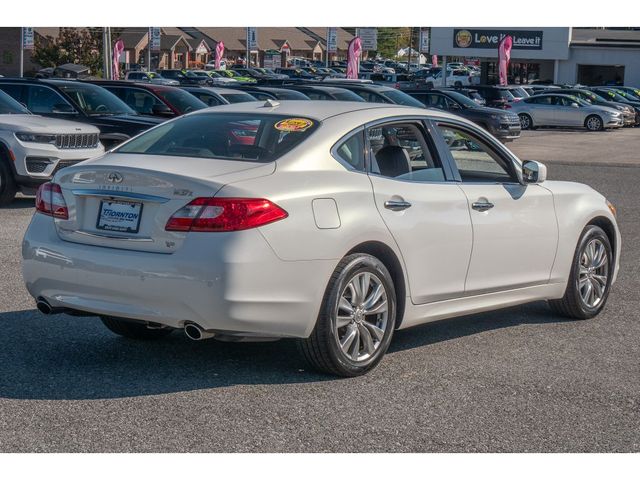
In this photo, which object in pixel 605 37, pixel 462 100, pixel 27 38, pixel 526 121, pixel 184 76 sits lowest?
pixel 526 121

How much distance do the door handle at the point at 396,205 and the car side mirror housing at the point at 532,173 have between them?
135 cm

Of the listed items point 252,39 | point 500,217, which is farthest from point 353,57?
point 500,217

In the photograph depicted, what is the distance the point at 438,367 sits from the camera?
6.75 meters

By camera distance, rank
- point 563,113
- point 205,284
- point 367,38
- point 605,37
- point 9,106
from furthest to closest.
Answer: point 605,37 → point 367,38 → point 563,113 → point 9,106 → point 205,284

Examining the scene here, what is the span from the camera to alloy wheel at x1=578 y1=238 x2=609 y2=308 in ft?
27.1

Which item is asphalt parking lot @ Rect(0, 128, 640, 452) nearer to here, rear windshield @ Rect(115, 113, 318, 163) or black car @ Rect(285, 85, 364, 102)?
rear windshield @ Rect(115, 113, 318, 163)

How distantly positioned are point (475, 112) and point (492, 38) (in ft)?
146

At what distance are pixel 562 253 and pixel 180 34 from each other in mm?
101531

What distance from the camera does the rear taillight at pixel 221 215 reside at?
5.88 m

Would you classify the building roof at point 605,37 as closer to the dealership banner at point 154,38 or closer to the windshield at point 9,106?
the dealership banner at point 154,38

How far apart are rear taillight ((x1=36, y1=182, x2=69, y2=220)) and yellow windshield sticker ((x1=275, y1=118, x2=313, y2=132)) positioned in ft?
4.36

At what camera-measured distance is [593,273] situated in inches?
329

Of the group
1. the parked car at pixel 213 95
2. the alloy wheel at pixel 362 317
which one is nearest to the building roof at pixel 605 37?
the parked car at pixel 213 95

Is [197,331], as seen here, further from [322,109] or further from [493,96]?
[493,96]
